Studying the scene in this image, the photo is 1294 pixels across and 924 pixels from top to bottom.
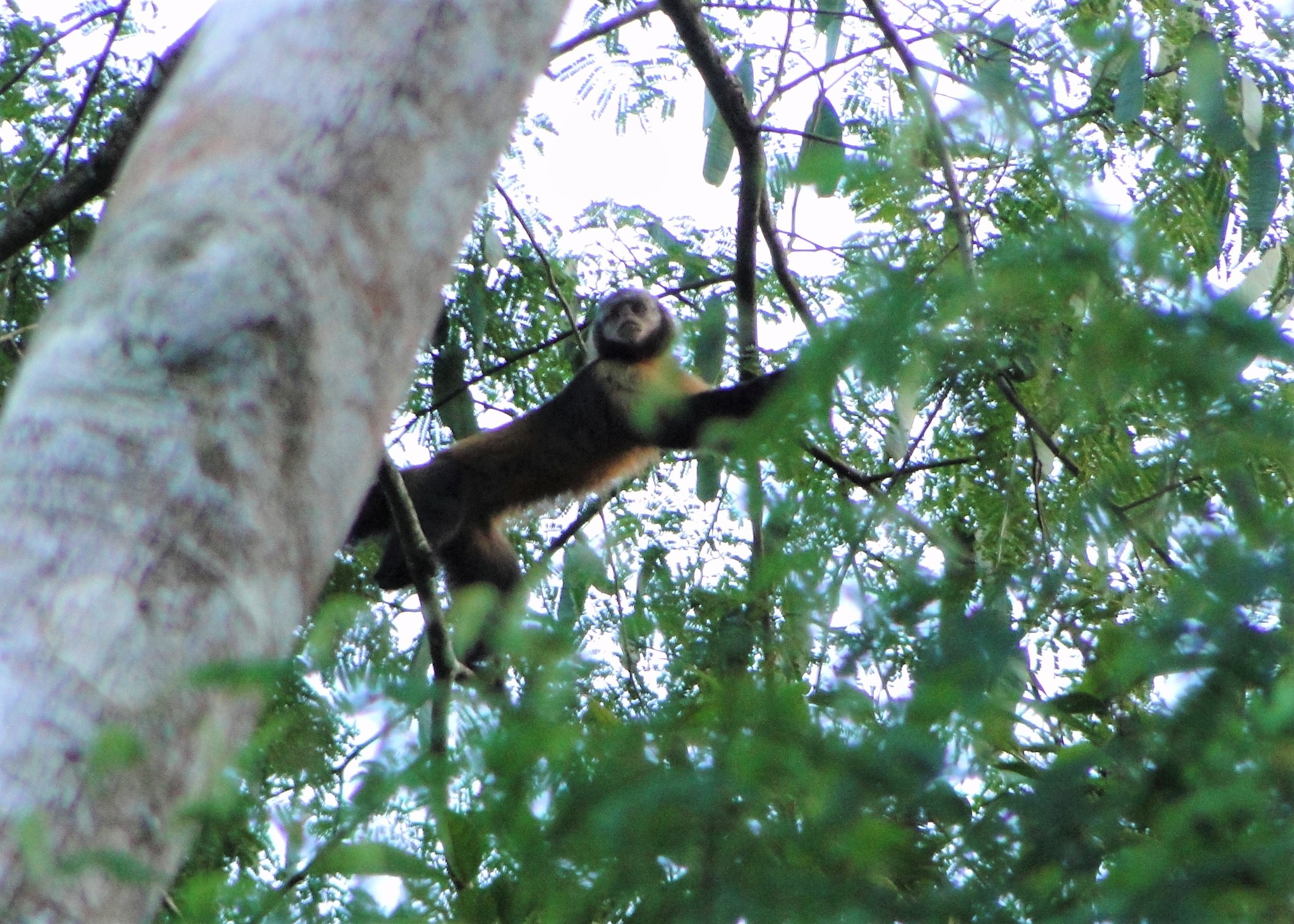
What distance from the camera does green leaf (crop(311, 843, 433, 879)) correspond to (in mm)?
1086

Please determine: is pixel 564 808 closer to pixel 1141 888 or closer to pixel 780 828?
pixel 780 828

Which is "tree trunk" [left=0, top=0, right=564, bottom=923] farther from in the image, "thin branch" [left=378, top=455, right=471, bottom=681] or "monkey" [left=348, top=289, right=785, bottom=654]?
"monkey" [left=348, top=289, right=785, bottom=654]

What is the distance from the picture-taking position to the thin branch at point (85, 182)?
4159 mm

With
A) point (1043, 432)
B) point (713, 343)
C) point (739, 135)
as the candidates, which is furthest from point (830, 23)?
point (1043, 432)

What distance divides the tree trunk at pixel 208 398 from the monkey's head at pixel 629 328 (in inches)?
195

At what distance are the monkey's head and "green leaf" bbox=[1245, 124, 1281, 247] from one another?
3.22 meters

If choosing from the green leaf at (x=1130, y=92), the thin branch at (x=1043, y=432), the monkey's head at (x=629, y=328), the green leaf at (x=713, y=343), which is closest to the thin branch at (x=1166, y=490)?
the green leaf at (x=713, y=343)

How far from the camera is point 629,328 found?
22.7 feet

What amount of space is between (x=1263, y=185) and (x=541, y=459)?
3.80m

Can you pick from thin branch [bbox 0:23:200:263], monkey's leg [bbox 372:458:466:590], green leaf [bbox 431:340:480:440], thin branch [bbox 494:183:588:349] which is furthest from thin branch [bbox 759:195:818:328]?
monkey's leg [bbox 372:458:466:590]

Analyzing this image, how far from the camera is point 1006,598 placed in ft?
4.66

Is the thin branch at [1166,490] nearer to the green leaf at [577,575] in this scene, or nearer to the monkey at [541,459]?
the green leaf at [577,575]

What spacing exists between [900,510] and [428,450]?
223 inches

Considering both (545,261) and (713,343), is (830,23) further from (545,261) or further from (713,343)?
(713,343)
